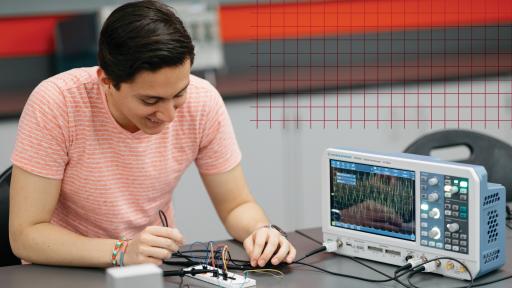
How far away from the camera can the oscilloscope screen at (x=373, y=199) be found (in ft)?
6.02

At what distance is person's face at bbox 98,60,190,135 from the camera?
1.82 metres

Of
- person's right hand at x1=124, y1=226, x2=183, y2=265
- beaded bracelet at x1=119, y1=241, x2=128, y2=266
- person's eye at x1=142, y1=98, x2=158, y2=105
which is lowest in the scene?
beaded bracelet at x1=119, y1=241, x2=128, y2=266

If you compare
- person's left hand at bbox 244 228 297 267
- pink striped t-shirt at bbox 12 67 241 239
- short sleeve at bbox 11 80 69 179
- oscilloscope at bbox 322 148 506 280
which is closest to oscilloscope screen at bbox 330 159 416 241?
oscilloscope at bbox 322 148 506 280

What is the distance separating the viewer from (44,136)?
1.94 meters

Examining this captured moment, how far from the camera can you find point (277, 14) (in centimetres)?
344

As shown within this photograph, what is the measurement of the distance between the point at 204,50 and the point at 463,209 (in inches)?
72.0

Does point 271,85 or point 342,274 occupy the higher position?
point 271,85

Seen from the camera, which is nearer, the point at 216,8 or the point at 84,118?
the point at 84,118

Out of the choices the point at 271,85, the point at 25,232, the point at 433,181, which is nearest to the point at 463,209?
the point at 433,181

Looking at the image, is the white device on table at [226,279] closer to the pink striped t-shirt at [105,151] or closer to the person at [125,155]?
the person at [125,155]

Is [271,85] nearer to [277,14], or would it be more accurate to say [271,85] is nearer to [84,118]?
[277,14]

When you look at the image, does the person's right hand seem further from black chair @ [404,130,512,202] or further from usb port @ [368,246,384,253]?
black chair @ [404,130,512,202]
